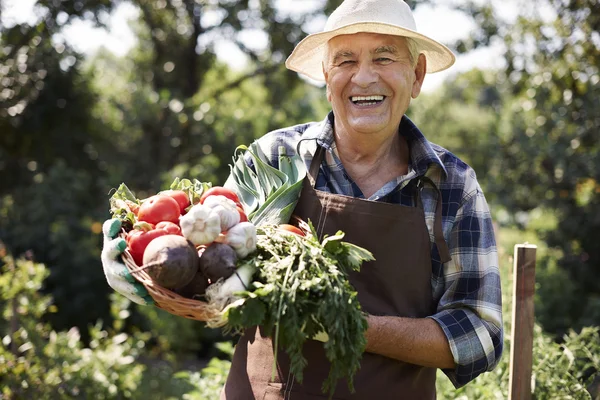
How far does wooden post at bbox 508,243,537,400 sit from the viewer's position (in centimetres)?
245

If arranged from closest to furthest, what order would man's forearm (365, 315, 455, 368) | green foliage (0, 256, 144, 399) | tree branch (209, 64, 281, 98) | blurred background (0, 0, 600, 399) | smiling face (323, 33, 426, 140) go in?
man's forearm (365, 315, 455, 368)
smiling face (323, 33, 426, 140)
green foliage (0, 256, 144, 399)
blurred background (0, 0, 600, 399)
tree branch (209, 64, 281, 98)

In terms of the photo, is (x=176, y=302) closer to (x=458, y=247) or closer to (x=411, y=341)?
(x=411, y=341)

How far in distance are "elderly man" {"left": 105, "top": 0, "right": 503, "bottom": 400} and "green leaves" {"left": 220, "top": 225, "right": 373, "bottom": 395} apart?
0.33 metres

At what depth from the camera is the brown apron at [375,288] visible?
213cm

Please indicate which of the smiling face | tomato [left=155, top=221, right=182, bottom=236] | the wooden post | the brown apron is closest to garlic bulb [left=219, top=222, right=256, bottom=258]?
tomato [left=155, top=221, right=182, bottom=236]

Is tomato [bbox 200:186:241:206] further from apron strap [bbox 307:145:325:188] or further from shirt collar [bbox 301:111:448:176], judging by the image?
shirt collar [bbox 301:111:448:176]

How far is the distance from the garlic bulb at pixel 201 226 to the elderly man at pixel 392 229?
487 mm

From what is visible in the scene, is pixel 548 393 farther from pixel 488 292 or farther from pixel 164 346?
pixel 164 346

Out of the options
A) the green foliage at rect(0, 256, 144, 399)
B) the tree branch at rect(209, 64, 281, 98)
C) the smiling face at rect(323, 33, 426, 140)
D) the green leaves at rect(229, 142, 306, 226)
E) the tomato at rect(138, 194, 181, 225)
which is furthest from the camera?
the tree branch at rect(209, 64, 281, 98)

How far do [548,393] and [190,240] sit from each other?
1.88 meters

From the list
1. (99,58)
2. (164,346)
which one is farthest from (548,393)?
(99,58)

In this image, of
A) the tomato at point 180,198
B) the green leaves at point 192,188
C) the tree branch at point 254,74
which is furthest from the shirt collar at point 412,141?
the tree branch at point 254,74

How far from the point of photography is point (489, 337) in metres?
2.18

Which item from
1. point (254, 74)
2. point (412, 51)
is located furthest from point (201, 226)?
point (254, 74)
